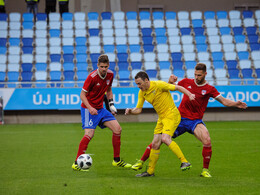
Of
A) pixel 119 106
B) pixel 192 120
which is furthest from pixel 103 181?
pixel 119 106

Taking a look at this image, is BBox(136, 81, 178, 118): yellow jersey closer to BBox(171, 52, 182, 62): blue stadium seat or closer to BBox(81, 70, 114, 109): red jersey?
BBox(81, 70, 114, 109): red jersey

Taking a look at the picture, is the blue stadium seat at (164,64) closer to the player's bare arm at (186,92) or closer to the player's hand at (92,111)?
the player's hand at (92,111)

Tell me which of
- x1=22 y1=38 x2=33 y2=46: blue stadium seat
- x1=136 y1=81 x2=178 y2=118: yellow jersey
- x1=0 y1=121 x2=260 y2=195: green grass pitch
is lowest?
x1=0 y1=121 x2=260 y2=195: green grass pitch

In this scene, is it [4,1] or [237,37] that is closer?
[237,37]

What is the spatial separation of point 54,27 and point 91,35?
2129 mm

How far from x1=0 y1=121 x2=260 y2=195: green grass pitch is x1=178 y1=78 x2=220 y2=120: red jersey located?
99cm

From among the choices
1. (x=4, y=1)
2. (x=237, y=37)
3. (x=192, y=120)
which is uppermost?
(x=4, y=1)

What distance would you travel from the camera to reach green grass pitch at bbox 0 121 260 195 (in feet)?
21.0

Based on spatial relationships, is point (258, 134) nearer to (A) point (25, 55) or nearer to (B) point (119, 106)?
(B) point (119, 106)

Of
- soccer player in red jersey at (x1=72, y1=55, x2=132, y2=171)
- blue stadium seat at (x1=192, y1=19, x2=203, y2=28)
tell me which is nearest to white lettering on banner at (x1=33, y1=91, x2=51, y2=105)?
blue stadium seat at (x1=192, y1=19, x2=203, y2=28)

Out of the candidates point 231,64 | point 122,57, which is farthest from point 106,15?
point 231,64

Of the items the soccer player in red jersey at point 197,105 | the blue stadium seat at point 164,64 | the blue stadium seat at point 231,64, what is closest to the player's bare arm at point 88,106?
the soccer player in red jersey at point 197,105

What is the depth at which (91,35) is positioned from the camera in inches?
1009

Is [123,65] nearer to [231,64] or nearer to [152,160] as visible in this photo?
[231,64]
